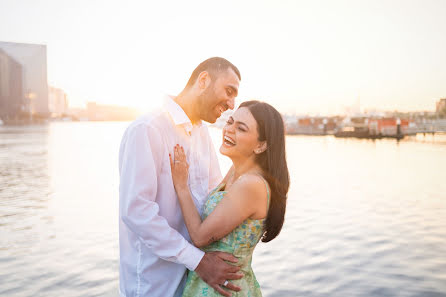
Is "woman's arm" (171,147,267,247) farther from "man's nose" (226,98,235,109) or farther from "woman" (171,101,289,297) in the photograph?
"man's nose" (226,98,235,109)

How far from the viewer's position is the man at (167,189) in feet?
7.45

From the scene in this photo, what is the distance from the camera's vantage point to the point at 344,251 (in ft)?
28.4

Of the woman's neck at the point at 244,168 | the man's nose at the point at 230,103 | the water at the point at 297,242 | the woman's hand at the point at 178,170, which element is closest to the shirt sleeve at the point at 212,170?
the woman's neck at the point at 244,168

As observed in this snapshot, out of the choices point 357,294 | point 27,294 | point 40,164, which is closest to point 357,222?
point 357,294

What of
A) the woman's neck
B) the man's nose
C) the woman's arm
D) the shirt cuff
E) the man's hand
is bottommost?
the man's hand

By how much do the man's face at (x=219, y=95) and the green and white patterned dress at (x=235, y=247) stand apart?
503 mm

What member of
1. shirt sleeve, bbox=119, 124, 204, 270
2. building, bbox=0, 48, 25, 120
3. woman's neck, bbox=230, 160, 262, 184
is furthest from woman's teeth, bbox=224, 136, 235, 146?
building, bbox=0, 48, 25, 120

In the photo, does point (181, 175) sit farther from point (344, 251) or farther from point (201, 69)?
point (344, 251)

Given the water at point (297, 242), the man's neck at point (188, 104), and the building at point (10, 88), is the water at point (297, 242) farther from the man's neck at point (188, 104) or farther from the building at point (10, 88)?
the building at point (10, 88)

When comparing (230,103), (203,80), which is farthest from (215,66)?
(230,103)

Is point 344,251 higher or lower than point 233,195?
lower

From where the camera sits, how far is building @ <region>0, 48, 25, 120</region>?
148375 millimetres

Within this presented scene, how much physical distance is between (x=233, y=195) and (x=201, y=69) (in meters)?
0.83

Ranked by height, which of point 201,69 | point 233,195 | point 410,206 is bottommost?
point 410,206
